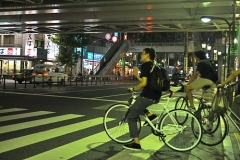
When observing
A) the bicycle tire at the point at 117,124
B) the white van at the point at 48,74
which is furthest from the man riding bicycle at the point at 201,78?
the white van at the point at 48,74

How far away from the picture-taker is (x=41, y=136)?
7.41 metres

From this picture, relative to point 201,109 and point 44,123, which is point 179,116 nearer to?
point 201,109

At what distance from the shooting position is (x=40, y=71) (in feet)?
101

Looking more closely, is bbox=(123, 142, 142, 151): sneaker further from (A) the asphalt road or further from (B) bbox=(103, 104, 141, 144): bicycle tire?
(B) bbox=(103, 104, 141, 144): bicycle tire

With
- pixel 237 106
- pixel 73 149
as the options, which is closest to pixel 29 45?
pixel 73 149

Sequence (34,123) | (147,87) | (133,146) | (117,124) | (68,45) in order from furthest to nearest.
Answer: (68,45) → (34,123) → (117,124) → (133,146) → (147,87)

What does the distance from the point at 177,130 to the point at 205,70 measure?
2235mm

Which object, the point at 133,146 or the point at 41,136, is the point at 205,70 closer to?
the point at 133,146

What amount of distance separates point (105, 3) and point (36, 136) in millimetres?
12390

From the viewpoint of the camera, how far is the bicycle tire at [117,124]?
6.66 meters

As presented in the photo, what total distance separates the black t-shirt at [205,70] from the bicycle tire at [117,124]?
7.76 feet

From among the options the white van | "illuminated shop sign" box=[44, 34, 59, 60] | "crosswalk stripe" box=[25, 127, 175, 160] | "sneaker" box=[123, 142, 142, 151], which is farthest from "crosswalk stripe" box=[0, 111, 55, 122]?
"illuminated shop sign" box=[44, 34, 59, 60]

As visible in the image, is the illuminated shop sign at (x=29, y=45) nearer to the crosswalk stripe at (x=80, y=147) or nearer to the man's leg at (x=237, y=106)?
the crosswalk stripe at (x=80, y=147)

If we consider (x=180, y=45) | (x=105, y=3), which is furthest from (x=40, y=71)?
(x=180, y=45)
